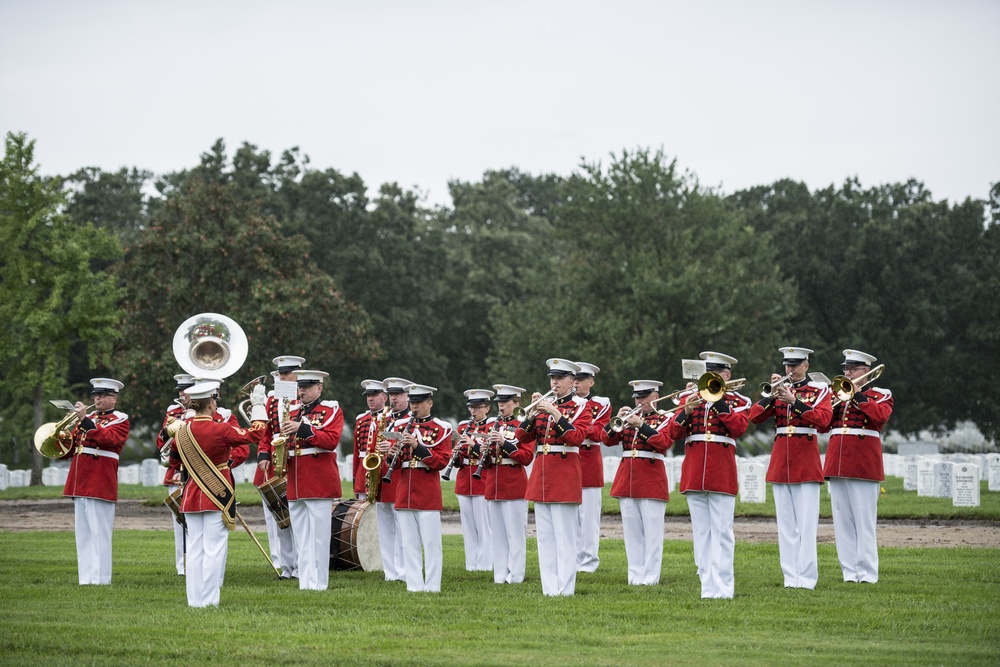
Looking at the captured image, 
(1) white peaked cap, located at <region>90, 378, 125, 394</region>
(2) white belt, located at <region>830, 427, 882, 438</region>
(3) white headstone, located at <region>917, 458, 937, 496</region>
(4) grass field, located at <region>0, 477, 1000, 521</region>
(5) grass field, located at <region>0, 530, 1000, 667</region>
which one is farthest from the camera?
(3) white headstone, located at <region>917, 458, 937, 496</region>

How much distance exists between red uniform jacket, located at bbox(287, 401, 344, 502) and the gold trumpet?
2708mm

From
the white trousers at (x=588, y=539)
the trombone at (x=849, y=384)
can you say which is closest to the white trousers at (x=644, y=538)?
the white trousers at (x=588, y=539)

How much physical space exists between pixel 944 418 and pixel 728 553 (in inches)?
1781

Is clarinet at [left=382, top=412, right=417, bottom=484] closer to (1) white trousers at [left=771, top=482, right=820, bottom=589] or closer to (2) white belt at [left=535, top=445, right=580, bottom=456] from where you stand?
(2) white belt at [left=535, top=445, right=580, bottom=456]

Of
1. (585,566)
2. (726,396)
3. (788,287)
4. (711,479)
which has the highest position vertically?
(788,287)

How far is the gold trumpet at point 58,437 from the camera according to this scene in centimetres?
1433

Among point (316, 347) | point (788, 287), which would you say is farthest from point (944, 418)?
point (316, 347)

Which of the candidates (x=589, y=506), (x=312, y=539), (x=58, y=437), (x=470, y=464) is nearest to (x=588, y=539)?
(x=589, y=506)

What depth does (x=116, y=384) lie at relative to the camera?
15250mm

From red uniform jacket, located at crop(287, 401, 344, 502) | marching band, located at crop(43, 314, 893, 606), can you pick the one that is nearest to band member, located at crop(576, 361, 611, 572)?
marching band, located at crop(43, 314, 893, 606)

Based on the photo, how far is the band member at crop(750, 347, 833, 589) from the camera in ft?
44.0

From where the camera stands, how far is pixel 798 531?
44.8 ft

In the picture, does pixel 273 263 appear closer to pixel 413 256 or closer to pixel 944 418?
pixel 413 256

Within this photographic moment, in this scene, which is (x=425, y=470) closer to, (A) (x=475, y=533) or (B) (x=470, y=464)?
(B) (x=470, y=464)
